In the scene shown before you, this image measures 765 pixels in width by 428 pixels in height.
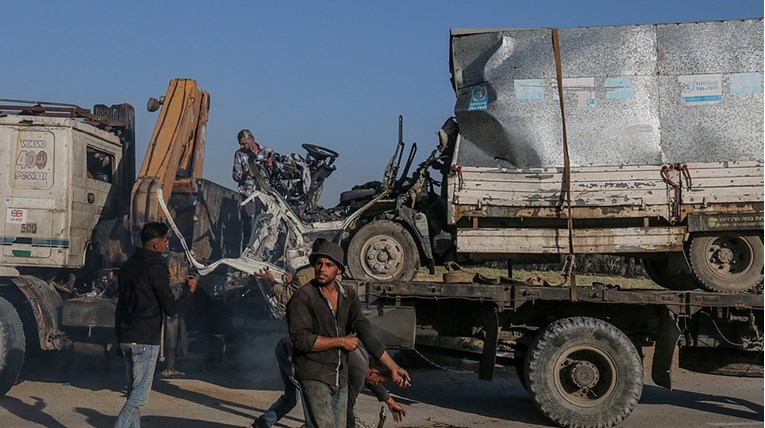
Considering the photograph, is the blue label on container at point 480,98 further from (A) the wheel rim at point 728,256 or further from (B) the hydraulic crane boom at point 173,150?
(B) the hydraulic crane boom at point 173,150

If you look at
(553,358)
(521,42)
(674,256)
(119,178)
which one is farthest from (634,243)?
(119,178)

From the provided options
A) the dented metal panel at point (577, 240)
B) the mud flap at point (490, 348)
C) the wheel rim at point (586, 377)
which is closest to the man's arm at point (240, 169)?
the dented metal panel at point (577, 240)

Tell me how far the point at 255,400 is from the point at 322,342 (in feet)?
15.5

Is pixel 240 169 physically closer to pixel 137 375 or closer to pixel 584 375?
pixel 137 375

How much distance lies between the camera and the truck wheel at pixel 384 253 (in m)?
9.27

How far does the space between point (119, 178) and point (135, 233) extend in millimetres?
1069

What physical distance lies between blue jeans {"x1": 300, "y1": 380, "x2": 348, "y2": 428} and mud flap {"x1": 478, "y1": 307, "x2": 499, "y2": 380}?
3.76 meters

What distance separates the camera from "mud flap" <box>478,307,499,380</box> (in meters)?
8.39

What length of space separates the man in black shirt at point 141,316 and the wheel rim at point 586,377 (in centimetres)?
382

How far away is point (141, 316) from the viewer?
611 centimetres

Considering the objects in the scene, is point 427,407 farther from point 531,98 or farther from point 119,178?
point 119,178

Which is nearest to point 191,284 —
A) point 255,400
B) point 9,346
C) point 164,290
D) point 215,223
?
point 164,290

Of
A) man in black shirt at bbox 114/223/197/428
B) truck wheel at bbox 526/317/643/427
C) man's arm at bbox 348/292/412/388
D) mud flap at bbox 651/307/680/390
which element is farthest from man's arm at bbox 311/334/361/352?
mud flap at bbox 651/307/680/390

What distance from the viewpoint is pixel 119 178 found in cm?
1062
